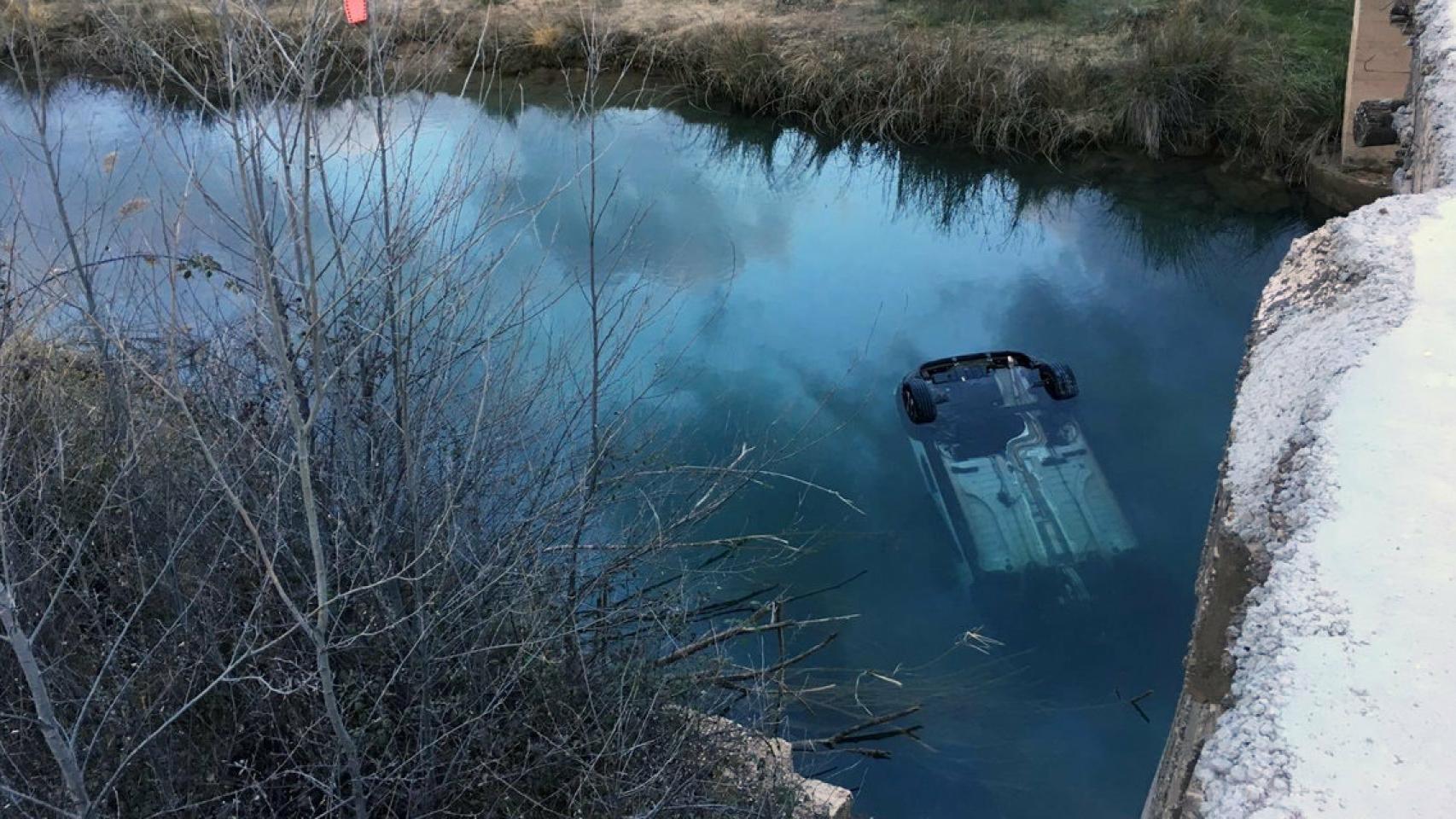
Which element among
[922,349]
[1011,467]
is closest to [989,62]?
[922,349]

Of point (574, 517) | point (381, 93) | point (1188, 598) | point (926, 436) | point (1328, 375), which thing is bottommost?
point (1188, 598)

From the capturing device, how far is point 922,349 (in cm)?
857

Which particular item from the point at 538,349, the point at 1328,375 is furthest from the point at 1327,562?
the point at 538,349

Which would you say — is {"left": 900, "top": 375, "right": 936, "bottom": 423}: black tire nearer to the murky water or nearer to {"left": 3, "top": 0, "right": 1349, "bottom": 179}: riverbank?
the murky water

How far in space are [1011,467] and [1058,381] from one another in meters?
0.94

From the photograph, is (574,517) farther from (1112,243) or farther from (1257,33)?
(1257,33)

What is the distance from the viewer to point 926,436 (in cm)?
757

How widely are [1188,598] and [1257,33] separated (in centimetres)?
741

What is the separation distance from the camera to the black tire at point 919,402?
7.55 meters

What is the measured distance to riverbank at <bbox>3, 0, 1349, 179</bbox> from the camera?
1075 cm

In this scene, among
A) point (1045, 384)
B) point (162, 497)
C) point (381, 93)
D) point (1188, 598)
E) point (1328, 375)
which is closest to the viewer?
point (1328, 375)

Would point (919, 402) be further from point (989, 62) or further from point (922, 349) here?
point (989, 62)

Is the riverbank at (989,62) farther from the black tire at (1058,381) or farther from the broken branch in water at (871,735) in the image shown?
the broken branch in water at (871,735)

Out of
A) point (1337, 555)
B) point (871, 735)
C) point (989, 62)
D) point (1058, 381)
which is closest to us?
point (1337, 555)
